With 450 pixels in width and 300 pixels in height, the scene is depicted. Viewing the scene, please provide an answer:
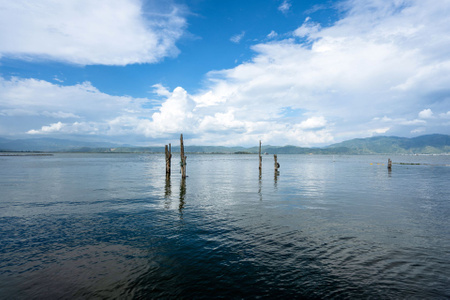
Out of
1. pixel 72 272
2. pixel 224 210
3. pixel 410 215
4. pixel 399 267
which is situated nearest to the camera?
pixel 72 272

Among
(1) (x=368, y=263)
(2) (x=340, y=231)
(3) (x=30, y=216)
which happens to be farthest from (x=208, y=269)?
(3) (x=30, y=216)

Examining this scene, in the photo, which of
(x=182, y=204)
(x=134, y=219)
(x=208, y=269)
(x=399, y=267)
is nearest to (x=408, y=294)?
(x=399, y=267)

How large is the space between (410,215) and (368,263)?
12.2 meters

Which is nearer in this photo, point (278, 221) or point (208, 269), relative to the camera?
point (208, 269)

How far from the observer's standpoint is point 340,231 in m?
14.9

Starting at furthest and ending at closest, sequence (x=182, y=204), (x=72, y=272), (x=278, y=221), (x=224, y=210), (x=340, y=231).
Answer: (x=182, y=204) < (x=224, y=210) < (x=278, y=221) < (x=340, y=231) < (x=72, y=272)

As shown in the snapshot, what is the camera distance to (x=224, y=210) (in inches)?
798

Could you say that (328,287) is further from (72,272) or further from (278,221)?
(72,272)

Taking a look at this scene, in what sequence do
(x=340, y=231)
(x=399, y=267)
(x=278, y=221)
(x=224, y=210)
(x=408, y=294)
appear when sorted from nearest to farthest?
(x=408, y=294) → (x=399, y=267) → (x=340, y=231) → (x=278, y=221) → (x=224, y=210)

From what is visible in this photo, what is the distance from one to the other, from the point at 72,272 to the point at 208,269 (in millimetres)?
5675

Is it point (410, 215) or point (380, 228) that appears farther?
point (410, 215)

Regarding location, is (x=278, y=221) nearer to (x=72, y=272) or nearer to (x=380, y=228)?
(x=380, y=228)

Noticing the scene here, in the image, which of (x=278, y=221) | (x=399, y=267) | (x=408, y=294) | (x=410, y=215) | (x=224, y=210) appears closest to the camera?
(x=408, y=294)

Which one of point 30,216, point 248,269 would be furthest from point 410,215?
point 30,216
